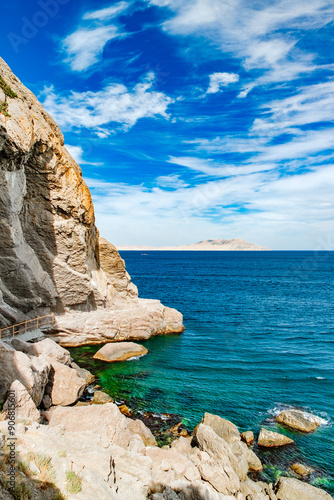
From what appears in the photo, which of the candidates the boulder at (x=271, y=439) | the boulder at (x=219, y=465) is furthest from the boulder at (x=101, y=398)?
the boulder at (x=271, y=439)

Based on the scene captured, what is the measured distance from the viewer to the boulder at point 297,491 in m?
13.8

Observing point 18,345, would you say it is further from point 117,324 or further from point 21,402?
point 117,324

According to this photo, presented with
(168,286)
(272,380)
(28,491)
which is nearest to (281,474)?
(272,380)

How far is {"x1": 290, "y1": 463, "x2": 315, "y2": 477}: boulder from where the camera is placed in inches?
634

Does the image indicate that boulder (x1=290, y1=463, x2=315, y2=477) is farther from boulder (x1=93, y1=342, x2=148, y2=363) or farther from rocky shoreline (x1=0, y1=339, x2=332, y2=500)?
boulder (x1=93, y1=342, x2=148, y2=363)

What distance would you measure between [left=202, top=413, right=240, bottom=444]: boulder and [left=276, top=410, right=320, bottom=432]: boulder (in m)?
3.88

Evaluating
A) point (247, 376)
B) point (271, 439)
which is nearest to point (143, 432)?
point (271, 439)

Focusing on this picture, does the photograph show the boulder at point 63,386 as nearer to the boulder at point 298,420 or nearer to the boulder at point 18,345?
the boulder at point 18,345

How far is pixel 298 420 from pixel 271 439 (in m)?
3.11

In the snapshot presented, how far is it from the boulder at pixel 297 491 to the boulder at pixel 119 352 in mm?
18382

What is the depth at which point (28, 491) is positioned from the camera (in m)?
8.35

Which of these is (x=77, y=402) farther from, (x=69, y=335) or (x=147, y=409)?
(x=69, y=335)

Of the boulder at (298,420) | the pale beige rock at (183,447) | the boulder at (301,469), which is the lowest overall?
the boulder at (301,469)

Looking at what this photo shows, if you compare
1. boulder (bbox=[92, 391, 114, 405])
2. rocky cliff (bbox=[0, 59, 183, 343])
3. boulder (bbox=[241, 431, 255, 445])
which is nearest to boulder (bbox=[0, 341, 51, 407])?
boulder (bbox=[92, 391, 114, 405])
